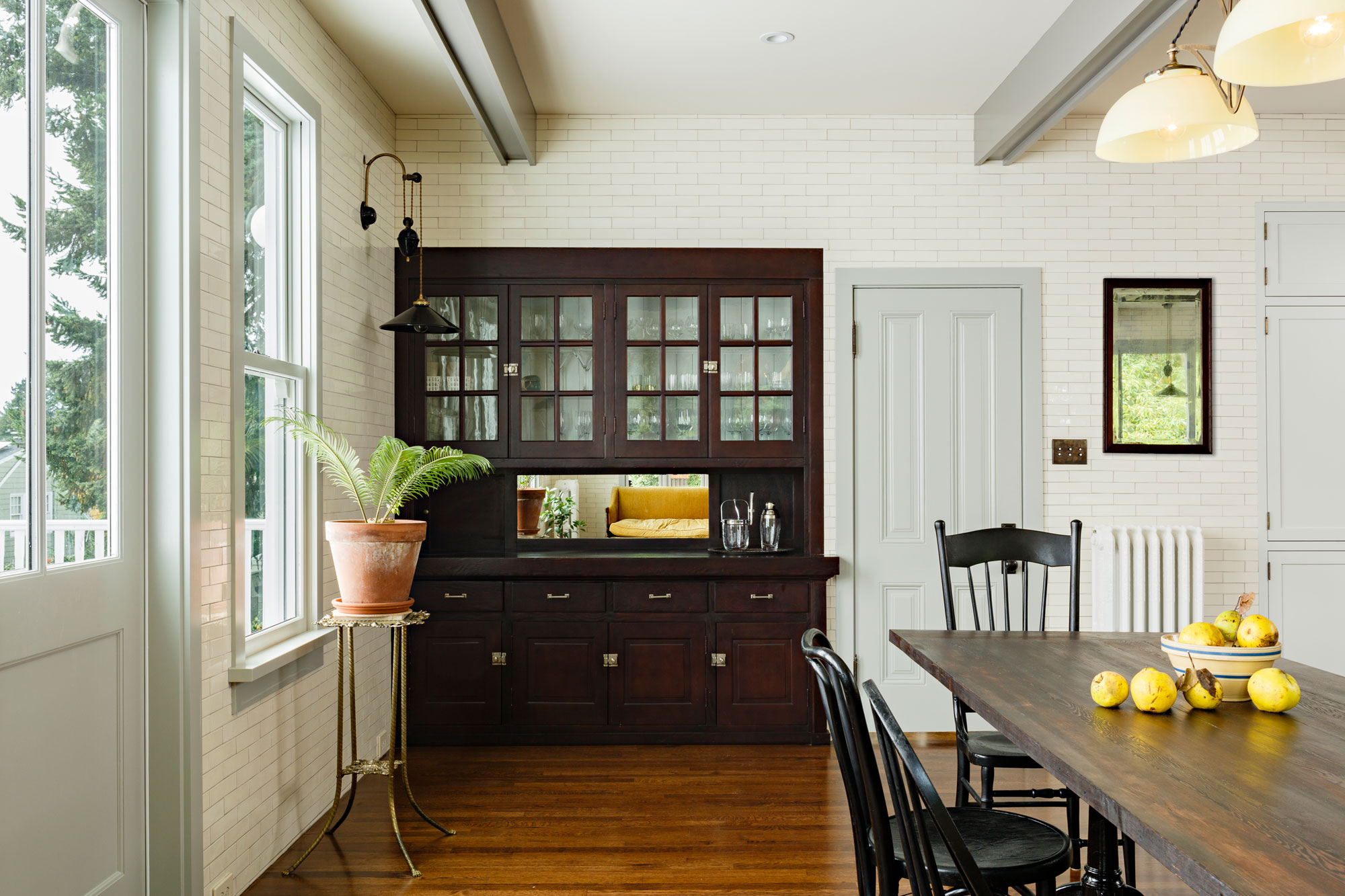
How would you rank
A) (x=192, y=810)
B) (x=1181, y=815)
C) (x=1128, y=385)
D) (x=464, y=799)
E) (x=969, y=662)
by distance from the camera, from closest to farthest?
1. (x=1181, y=815)
2. (x=969, y=662)
3. (x=192, y=810)
4. (x=464, y=799)
5. (x=1128, y=385)

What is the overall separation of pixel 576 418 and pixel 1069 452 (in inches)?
97.6

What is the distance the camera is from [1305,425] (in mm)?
4605

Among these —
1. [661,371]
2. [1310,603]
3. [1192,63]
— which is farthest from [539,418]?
A: [1310,603]

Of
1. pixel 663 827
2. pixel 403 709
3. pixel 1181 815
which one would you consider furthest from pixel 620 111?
pixel 1181 815

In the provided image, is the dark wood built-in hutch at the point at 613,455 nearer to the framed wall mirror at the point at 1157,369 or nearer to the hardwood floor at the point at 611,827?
the hardwood floor at the point at 611,827

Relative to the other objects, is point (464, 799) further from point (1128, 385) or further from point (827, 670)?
point (1128, 385)

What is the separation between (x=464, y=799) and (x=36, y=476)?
218 cm

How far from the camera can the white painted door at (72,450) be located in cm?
208

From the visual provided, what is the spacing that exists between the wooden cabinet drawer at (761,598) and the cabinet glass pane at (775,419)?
74 cm

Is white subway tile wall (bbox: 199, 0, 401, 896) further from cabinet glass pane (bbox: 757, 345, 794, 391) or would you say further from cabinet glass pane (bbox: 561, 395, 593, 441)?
cabinet glass pane (bbox: 757, 345, 794, 391)

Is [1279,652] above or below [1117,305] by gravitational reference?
below

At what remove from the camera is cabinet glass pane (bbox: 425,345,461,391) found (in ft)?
15.2

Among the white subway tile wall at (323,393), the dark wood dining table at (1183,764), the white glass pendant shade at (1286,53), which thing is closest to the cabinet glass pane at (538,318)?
the white subway tile wall at (323,393)

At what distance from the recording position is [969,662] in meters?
2.42
